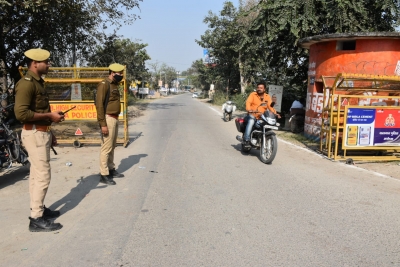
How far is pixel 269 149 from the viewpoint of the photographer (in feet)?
25.1

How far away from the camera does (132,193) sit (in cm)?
549

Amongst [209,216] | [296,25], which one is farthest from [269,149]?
[296,25]

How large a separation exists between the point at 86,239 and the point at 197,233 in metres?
1.24

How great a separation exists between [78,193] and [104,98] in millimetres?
1609

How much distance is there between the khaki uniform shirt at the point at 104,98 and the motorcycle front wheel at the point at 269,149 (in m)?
3.39

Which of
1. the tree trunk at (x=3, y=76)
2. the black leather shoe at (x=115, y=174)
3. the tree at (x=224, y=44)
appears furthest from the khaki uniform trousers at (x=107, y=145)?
the tree at (x=224, y=44)

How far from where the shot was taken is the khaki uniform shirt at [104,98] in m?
5.70

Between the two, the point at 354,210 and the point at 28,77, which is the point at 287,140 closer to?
the point at 354,210

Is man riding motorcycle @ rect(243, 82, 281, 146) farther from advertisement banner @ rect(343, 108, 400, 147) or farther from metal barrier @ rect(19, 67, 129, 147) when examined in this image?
metal barrier @ rect(19, 67, 129, 147)

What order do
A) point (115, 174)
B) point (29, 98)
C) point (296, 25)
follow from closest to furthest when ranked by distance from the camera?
1. point (29, 98)
2. point (115, 174)
3. point (296, 25)

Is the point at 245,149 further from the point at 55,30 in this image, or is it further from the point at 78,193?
the point at 55,30

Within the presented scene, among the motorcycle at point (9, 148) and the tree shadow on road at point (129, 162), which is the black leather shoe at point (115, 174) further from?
the motorcycle at point (9, 148)

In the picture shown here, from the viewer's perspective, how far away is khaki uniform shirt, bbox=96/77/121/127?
18.7ft

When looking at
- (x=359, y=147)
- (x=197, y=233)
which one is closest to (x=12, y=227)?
(x=197, y=233)
